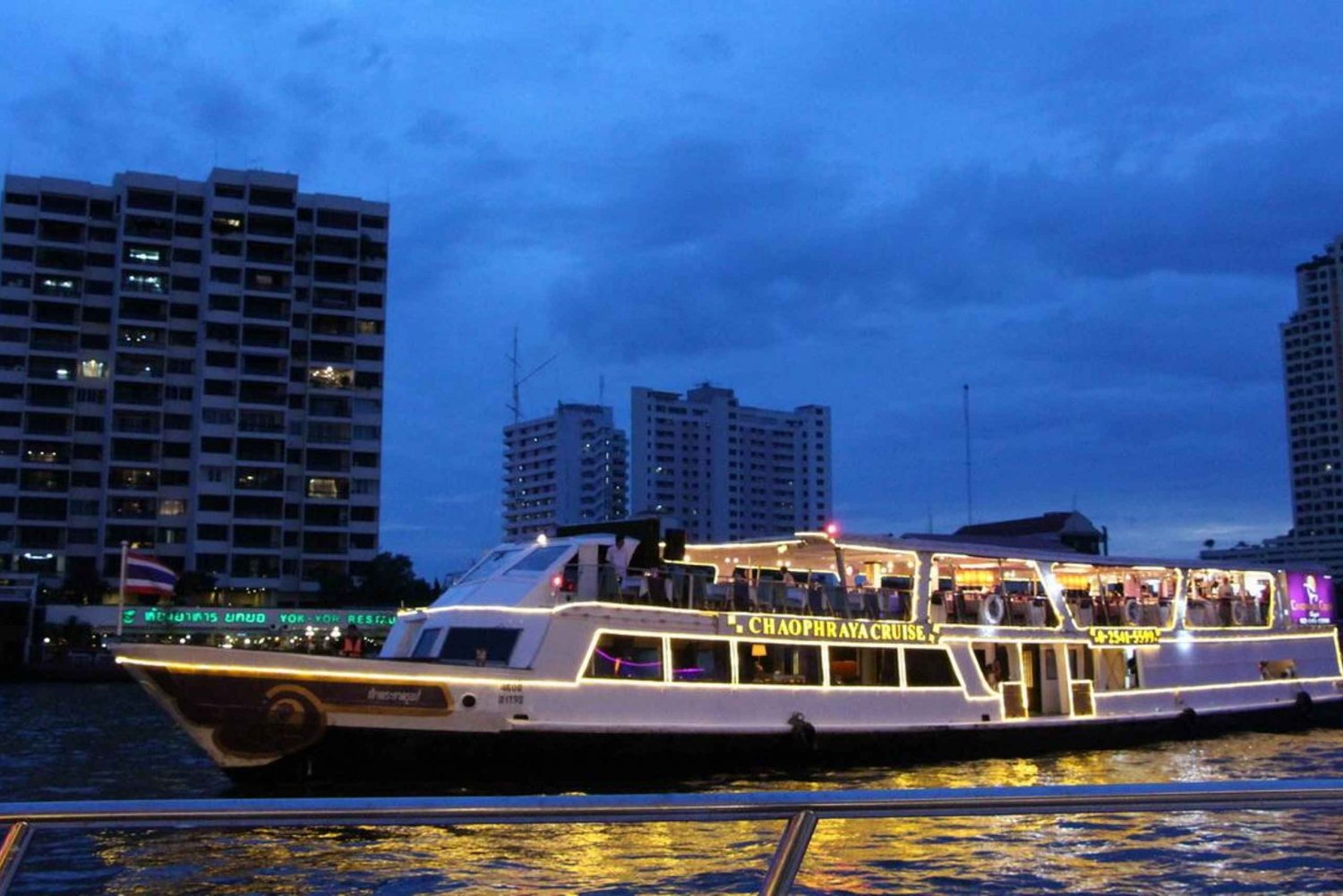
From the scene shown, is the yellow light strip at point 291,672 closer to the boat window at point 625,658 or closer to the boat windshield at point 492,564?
the boat window at point 625,658

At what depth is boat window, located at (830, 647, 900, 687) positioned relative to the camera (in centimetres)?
2542

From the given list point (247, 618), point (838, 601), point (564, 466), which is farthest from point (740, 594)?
point (564, 466)

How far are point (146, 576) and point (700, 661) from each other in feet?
83.2

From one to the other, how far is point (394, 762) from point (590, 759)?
3.29 metres

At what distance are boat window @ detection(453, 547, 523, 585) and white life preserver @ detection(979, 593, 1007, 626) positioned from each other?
10488mm

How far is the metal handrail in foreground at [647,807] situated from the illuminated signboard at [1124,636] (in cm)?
2808

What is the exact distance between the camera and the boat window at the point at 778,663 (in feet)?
78.5

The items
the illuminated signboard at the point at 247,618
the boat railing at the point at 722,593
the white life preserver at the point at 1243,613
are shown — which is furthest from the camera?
the illuminated signboard at the point at 247,618

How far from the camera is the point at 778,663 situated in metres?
24.5

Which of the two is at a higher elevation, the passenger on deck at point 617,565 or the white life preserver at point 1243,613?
the passenger on deck at point 617,565

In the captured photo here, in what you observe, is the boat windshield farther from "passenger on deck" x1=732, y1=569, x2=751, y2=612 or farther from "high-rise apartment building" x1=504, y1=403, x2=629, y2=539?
"high-rise apartment building" x1=504, y1=403, x2=629, y2=539

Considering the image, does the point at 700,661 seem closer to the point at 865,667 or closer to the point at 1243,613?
the point at 865,667

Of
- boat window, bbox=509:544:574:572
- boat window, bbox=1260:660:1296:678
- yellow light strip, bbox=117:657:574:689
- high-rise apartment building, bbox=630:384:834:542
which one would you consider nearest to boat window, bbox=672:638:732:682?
boat window, bbox=509:544:574:572

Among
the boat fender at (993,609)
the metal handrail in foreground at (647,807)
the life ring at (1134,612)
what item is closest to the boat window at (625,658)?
the boat fender at (993,609)
